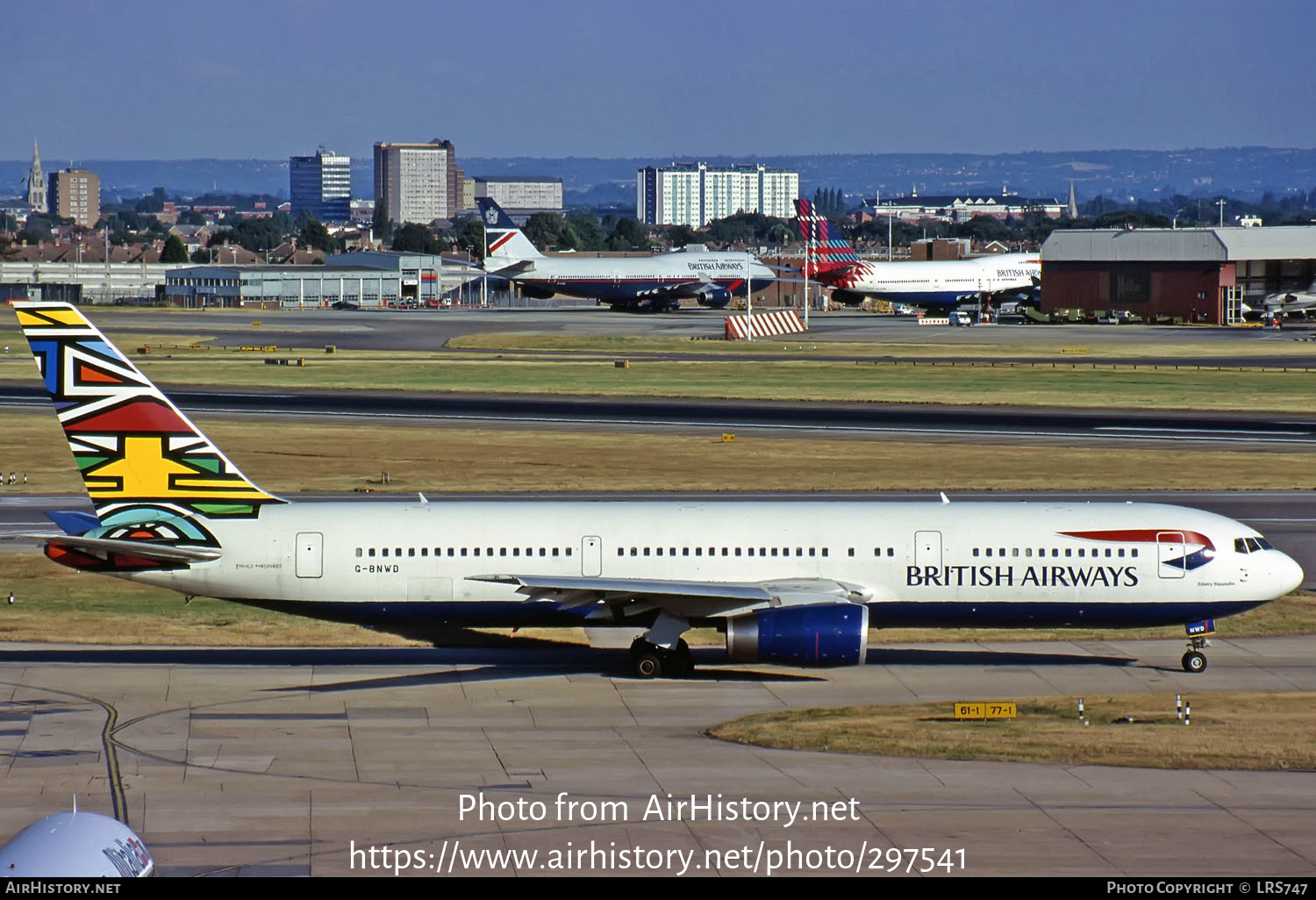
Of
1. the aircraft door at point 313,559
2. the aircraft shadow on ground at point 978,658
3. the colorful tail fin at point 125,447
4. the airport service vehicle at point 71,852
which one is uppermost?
the colorful tail fin at point 125,447

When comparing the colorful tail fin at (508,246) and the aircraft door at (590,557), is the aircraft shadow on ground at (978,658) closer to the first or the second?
the aircraft door at (590,557)

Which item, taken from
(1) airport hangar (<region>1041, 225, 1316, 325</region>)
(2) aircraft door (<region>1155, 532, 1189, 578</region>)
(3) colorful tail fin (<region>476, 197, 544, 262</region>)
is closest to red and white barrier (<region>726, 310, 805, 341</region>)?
(1) airport hangar (<region>1041, 225, 1316, 325</region>)

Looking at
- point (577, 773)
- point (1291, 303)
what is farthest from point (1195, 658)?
point (1291, 303)

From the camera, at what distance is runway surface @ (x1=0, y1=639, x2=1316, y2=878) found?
2266cm

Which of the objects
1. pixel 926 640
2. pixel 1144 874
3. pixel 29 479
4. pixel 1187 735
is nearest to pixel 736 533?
pixel 926 640

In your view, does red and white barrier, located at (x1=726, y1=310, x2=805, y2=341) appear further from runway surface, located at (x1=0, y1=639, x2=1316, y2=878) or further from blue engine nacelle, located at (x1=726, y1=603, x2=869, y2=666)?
blue engine nacelle, located at (x1=726, y1=603, x2=869, y2=666)

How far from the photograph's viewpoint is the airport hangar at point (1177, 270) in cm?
16688

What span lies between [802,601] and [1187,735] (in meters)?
8.23

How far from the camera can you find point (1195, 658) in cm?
3578

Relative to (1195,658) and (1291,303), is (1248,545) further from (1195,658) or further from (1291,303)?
(1291,303)

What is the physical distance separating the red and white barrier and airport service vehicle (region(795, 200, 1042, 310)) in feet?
102

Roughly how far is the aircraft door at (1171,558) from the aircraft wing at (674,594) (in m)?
6.35

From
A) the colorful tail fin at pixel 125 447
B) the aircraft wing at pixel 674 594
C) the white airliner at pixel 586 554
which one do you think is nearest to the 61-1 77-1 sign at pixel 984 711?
the aircraft wing at pixel 674 594

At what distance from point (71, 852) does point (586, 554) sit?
22.8 meters
